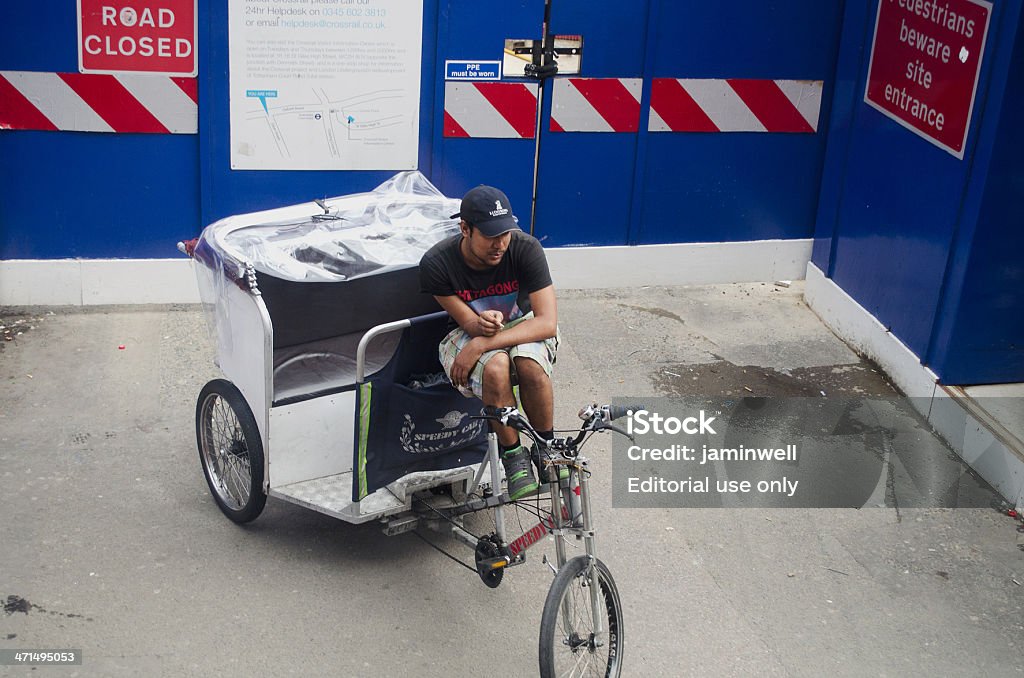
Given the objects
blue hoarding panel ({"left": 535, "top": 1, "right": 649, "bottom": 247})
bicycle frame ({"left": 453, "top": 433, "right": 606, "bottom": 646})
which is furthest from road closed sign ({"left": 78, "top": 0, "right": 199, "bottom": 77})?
bicycle frame ({"left": 453, "top": 433, "right": 606, "bottom": 646})

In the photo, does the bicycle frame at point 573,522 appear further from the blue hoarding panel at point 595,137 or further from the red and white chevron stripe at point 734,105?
the red and white chevron stripe at point 734,105

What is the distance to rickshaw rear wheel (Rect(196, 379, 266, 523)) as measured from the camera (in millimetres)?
4980

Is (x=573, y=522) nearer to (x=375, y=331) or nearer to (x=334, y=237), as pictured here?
(x=375, y=331)

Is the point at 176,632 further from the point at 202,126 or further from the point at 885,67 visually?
the point at 885,67

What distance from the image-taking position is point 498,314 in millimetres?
4789

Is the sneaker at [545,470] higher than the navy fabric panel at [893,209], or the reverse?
the navy fabric panel at [893,209]

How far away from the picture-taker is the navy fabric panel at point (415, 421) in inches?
187

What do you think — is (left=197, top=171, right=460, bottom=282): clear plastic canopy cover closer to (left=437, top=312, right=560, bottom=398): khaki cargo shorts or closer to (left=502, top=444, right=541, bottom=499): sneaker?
(left=437, top=312, right=560, bottom=398): khaki cargo shorts

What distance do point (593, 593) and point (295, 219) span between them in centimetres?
226

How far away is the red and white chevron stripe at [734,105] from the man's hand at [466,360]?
342cm

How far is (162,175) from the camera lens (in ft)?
23.2

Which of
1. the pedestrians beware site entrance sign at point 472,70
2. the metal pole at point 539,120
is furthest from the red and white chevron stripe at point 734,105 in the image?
the pedestrians beware site entrance sign at point 472,70

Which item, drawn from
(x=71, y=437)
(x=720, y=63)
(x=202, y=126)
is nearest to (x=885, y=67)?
(x=720, y=63)

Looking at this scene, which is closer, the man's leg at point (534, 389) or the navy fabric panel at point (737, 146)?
the man's leg at point (534, 389)
